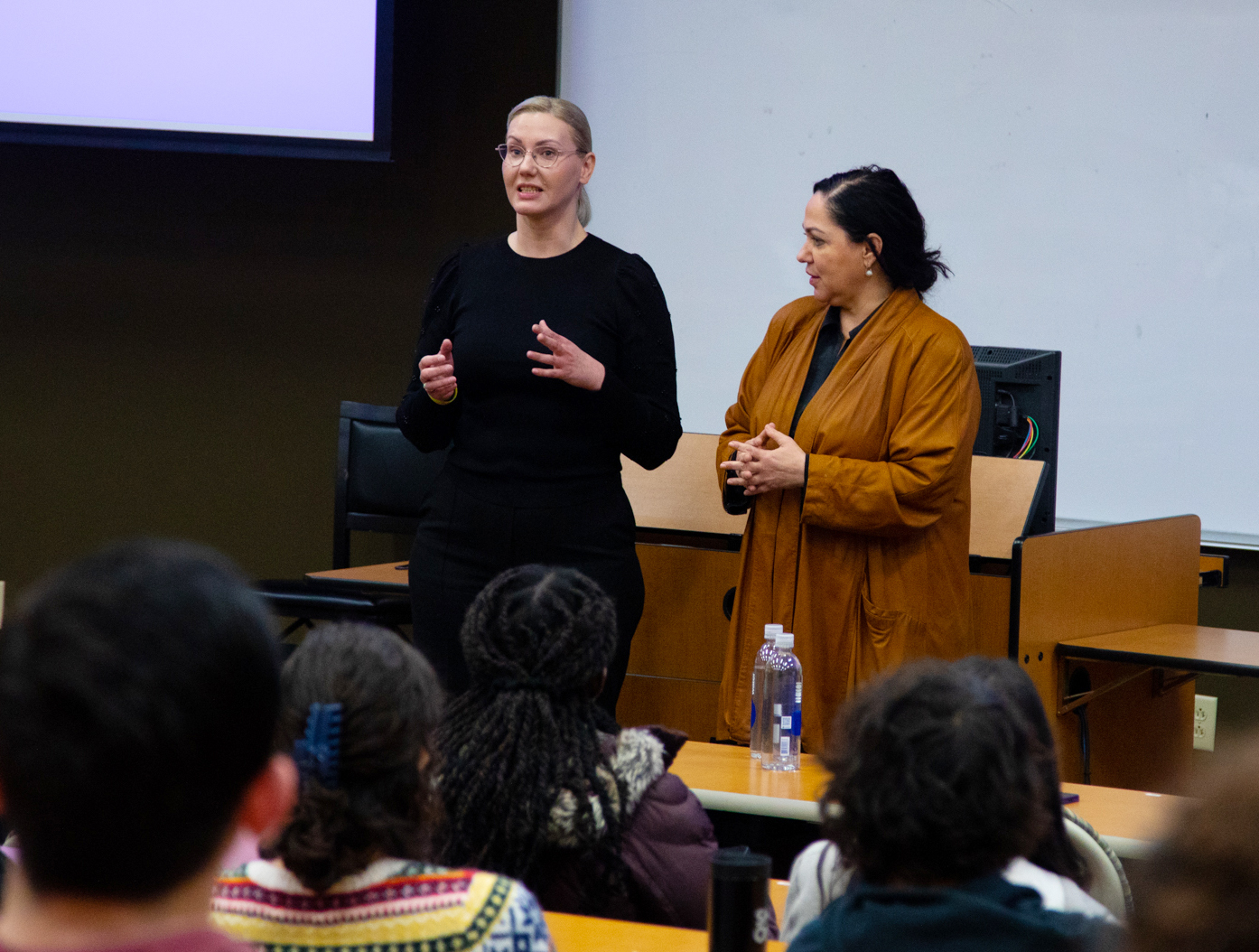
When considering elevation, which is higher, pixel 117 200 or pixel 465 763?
pixel 117 200

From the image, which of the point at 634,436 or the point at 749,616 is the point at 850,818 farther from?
the point at 749,616

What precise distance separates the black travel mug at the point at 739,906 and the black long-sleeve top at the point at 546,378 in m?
1.28

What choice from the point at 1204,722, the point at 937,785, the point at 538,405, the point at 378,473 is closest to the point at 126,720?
the point at 937,785

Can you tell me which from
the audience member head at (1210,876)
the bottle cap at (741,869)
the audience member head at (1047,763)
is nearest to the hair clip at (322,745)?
the bottle cap at (741,869)

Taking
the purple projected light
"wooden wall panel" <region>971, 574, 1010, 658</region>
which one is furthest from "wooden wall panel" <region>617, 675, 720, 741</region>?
the purple projected light

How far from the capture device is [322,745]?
43.8 inches

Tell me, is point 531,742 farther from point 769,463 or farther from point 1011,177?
point 1011,177

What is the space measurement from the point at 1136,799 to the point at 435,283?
59.0 inches

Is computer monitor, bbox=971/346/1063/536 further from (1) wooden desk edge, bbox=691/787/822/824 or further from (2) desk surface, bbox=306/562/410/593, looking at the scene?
(2) desk surface, bbox=306/562/410/593

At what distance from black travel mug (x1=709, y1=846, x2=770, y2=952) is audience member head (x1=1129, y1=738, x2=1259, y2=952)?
715 millimetres

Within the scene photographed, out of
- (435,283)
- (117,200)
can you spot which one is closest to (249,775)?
(435,283)

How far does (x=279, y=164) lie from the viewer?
170 inches

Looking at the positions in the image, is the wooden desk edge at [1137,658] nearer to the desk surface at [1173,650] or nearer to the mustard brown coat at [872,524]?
the desk surface at [1173,650]

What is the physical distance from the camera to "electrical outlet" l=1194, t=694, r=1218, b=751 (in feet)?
12.5
